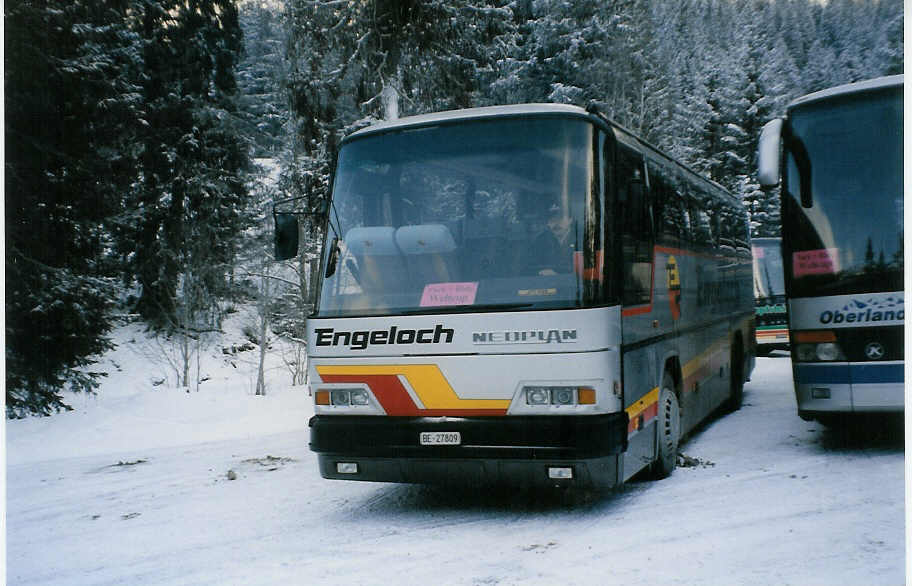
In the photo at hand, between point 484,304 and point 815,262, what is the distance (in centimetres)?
307

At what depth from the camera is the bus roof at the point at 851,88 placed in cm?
595

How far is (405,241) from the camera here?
237 inches

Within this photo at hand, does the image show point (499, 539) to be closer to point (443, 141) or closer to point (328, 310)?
point (328, 310)

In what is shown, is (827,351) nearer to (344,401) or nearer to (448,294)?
(448,294)

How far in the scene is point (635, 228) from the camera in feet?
21.0

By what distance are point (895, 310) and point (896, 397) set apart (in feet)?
2.23

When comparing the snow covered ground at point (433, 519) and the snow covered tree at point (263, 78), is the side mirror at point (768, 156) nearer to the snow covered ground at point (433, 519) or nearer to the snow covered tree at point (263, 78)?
the snow covered ground at point (433, 519)

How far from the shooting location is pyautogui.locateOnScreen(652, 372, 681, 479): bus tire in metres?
7.00

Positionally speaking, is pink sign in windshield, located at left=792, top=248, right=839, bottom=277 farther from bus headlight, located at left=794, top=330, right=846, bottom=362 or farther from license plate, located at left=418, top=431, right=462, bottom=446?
license plate, located at left=418, top=431, right=462, bottom=446

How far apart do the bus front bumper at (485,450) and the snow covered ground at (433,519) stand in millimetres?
352

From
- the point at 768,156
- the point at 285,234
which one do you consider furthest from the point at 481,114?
the point at 768,156

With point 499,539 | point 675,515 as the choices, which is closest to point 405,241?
point 499,539

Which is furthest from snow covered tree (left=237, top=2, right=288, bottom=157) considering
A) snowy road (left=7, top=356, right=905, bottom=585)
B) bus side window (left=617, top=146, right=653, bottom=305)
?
bus side window (left=617, top=146, right=653, bottom=305)

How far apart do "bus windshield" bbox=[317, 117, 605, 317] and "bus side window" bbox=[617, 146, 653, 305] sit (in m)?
0.38
